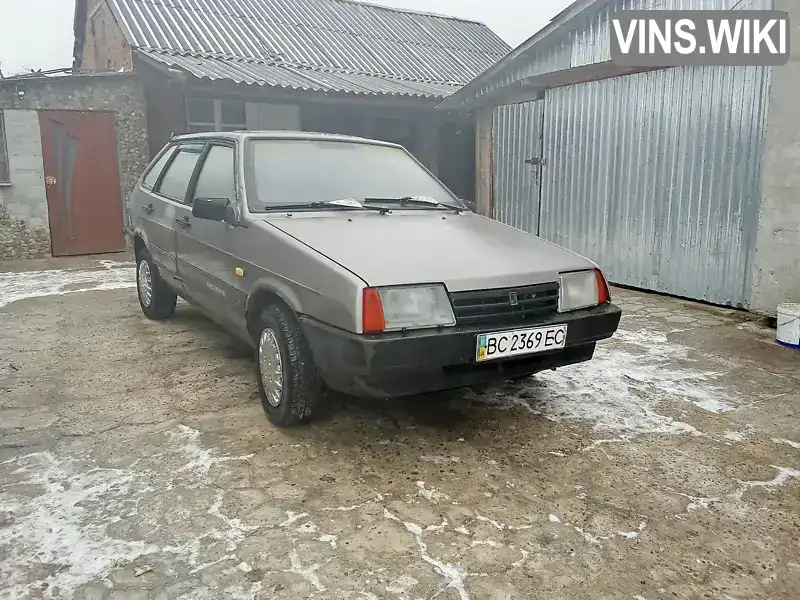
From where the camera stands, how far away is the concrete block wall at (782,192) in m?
5.71

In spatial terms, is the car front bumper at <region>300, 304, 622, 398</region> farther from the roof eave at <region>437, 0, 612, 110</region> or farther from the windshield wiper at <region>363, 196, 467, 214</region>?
the roof eave at <region>437, 0, 612, 110</region>

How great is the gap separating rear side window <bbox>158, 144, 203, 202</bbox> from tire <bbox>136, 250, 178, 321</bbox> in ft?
2.47

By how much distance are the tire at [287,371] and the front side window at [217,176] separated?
2.86 feet

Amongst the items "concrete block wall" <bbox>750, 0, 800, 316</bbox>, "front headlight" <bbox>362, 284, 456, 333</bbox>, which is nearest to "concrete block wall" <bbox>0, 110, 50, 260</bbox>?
"front headlight" <bbox>362, 284, 456, 333</bbox>

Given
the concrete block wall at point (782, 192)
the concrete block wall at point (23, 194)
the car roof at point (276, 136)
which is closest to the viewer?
the car roof at point (276, 136)

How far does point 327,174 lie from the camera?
153 inches

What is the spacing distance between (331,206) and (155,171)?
2.44 m

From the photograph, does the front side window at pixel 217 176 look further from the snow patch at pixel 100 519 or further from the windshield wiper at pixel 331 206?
the snow patch at pixel 100 519

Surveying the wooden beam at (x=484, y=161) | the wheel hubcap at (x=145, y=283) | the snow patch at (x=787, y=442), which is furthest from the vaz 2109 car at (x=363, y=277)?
the wooden beam at (x=484, y=161)

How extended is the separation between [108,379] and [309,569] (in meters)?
2.60

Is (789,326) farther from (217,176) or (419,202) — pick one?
(217,176)

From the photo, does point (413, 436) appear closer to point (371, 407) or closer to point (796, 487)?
point (371, 407)

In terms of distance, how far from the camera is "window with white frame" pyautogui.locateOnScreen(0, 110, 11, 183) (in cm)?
924

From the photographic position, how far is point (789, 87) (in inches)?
226
